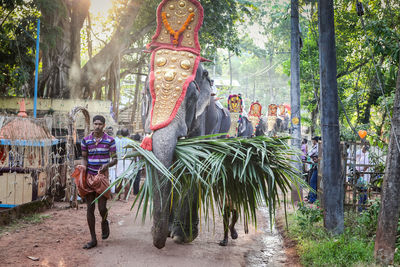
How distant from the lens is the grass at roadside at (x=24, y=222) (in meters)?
5.51

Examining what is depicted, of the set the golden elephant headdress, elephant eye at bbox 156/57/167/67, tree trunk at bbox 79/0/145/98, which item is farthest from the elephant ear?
tree trunk at bbox 79/0/145/98

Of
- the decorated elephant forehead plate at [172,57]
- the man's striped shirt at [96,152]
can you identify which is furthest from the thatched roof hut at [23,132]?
the decorated elephant forehead plate at [172,57]

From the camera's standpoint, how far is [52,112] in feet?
41.2

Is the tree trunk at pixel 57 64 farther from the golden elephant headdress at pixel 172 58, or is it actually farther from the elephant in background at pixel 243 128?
the golden elephant headdress at pixel 172 58

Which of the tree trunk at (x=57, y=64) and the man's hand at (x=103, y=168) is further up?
the tree trunk at (x=57, y=64)

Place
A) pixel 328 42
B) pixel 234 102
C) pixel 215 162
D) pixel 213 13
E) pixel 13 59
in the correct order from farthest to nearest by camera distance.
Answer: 1. pixel 213 13
2. pixel 13 59
3. pixel 234 102
4. pixel 328 42
5. pixel 215 162

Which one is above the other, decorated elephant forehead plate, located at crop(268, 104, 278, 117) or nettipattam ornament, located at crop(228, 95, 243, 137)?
decorated elephant forehead plate, located at crop(268, 104, 278, 117)

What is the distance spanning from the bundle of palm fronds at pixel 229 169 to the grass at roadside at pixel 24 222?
287cm

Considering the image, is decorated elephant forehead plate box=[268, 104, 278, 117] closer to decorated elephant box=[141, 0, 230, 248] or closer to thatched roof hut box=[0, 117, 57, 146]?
thatched roof hut box=[0, 117, 57, 146]

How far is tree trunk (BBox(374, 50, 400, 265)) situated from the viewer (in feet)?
13.1

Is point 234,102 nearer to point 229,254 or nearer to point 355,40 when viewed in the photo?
point 355,40

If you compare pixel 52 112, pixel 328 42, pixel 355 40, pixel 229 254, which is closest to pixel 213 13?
pixel 355 40


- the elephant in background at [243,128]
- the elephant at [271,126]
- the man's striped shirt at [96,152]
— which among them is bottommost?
the man's striped shirt at [96,152]

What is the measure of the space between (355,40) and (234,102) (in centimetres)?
382
